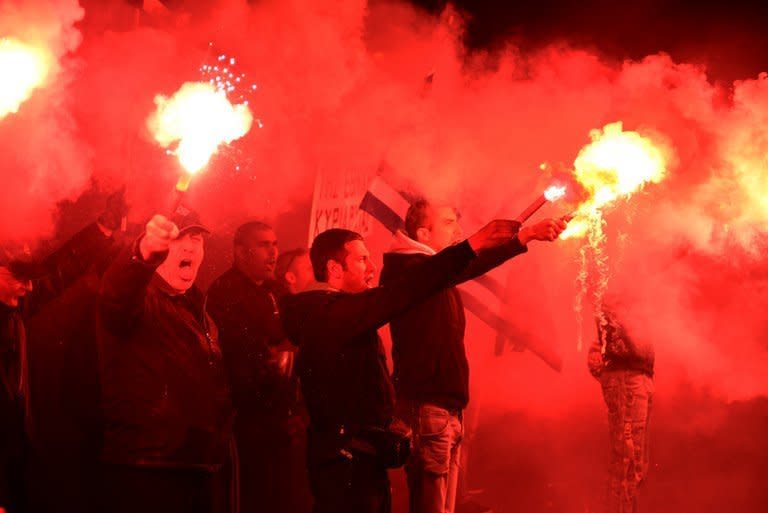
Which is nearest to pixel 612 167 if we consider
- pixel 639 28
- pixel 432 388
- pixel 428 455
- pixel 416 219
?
pixel 416 219

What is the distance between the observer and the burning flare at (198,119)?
148 inches

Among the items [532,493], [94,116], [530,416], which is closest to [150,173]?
[94,116]

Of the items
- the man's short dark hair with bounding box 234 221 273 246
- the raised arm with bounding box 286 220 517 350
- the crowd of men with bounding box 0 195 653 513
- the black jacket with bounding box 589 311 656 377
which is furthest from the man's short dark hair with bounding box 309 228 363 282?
the black jacket with bounding box 589 311 656 377

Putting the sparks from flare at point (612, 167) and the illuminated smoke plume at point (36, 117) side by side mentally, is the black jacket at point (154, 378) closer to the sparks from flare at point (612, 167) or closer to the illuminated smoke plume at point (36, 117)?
the illuminated smoke plume at point (36, 117)

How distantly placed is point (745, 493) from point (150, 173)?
225 inches

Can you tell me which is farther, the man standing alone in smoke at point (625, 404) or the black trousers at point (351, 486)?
the man standing alone in smoke at point (625, 404)

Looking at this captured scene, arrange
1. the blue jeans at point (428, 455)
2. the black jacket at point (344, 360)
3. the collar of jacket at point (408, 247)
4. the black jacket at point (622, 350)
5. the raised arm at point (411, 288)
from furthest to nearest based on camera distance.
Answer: the black jacket at point (622, 350), the collar of jacket at point (408, 247), the blue jeans at point (428, 455), the black jacket at point (344, 360), the raised arm at point (411, 288)

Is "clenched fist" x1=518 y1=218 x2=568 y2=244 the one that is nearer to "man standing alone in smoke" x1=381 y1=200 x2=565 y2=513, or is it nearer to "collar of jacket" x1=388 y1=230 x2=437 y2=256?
"man standing alone in smoke" x1=381 y1=200 x2=565 y2=513

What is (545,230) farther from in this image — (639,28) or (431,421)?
(639,28)

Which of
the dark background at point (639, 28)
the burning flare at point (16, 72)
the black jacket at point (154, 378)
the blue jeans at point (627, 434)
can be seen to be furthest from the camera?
the dark background at point (639, 28)

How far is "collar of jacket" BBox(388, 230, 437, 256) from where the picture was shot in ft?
14.8

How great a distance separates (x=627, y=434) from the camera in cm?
531

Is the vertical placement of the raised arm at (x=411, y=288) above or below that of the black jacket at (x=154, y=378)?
above

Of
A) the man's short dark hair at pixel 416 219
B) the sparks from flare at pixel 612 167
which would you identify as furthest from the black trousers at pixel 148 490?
the sparks from flare at pixel 612 167
